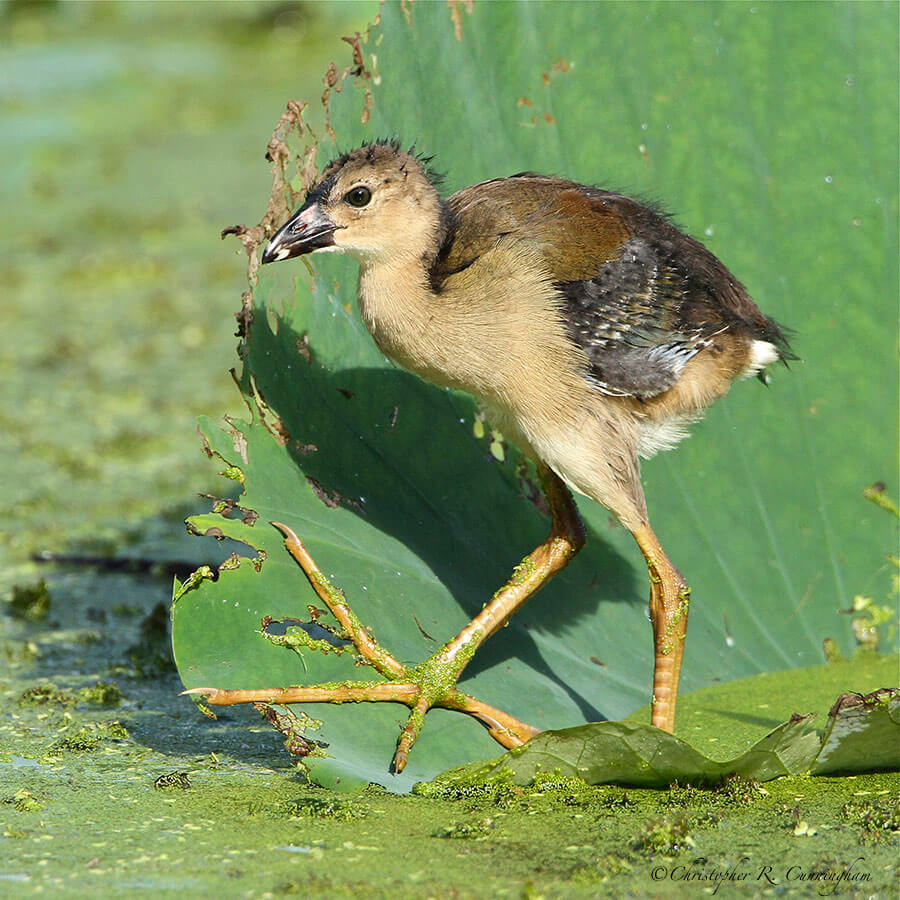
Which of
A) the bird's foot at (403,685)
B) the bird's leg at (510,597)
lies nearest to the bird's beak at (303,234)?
the bird's foot at (403,685)

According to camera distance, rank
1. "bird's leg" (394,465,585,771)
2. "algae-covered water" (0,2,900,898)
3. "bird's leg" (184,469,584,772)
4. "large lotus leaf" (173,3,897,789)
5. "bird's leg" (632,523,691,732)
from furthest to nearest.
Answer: "large lotus leaf" (173,3,897,789) → "bird's leg" (632,523,691,732) → "bird's leg" (394,465,585,771) → "bird's leg" (184,469,584,772) → "algae-covered water" (0,2,900,898)

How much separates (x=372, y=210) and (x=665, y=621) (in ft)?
3.25

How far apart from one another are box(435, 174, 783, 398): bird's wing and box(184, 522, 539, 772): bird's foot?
0.60m

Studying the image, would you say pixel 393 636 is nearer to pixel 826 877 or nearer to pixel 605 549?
pixel 605 549

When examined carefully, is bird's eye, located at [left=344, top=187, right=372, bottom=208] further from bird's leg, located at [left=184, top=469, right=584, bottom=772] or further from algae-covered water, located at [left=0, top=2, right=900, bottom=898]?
bird's leg, located at [left=184, top=469, right=584, bottom=772]

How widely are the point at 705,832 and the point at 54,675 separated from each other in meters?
1.66

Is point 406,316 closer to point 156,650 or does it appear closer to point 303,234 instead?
point 303,234

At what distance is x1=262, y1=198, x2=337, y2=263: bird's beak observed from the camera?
8.17ft

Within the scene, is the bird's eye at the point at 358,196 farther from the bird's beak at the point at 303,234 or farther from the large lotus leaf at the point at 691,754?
the large lotus leaf at the point at 691,754

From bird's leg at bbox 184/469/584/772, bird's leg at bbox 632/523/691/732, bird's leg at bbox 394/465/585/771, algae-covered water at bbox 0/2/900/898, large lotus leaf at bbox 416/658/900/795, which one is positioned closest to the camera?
algae-covered water at bbox 0/2/900/898

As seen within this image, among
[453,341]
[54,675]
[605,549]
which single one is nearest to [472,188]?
[453,341]

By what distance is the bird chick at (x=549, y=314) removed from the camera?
253 cm

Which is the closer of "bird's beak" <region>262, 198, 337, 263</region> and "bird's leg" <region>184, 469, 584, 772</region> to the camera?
"bird's leg" <region>184, 469, 584, 772</region>

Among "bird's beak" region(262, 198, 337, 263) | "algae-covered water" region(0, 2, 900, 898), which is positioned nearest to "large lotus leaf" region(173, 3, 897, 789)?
"bird's beak" region(262, 198, 337, 263)
